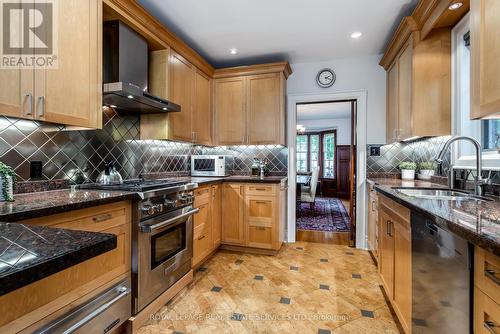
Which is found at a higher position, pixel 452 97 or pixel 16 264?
pixel 452 97

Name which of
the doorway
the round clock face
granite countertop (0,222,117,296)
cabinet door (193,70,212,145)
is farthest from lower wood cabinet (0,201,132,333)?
the doorway

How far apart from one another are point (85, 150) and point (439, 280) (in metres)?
2.43

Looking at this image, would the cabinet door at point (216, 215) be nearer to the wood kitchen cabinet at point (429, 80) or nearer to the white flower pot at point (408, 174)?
the wood kitchen cabinet at point (429, 80)

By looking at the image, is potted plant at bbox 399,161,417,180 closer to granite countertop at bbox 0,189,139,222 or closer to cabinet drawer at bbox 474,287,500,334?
cabinet drawer at bbox 474,287,500,334

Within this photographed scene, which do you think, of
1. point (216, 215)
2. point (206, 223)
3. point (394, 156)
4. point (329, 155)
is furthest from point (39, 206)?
point (329, 155)

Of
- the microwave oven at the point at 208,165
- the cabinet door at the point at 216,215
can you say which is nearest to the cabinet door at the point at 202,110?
the microwave oven at the point at 208,165

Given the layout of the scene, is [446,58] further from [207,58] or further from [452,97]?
[207,58]

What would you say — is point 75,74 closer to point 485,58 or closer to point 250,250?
point 485,58

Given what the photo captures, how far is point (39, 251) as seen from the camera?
497 millimetres

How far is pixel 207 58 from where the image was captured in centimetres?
348

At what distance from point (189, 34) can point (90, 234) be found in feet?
9.15

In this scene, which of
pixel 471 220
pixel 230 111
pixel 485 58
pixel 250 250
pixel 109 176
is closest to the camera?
pixel 471 220

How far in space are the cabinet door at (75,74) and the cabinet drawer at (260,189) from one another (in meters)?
1.78

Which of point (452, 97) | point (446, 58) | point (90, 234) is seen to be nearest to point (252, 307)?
point (90, 234)
